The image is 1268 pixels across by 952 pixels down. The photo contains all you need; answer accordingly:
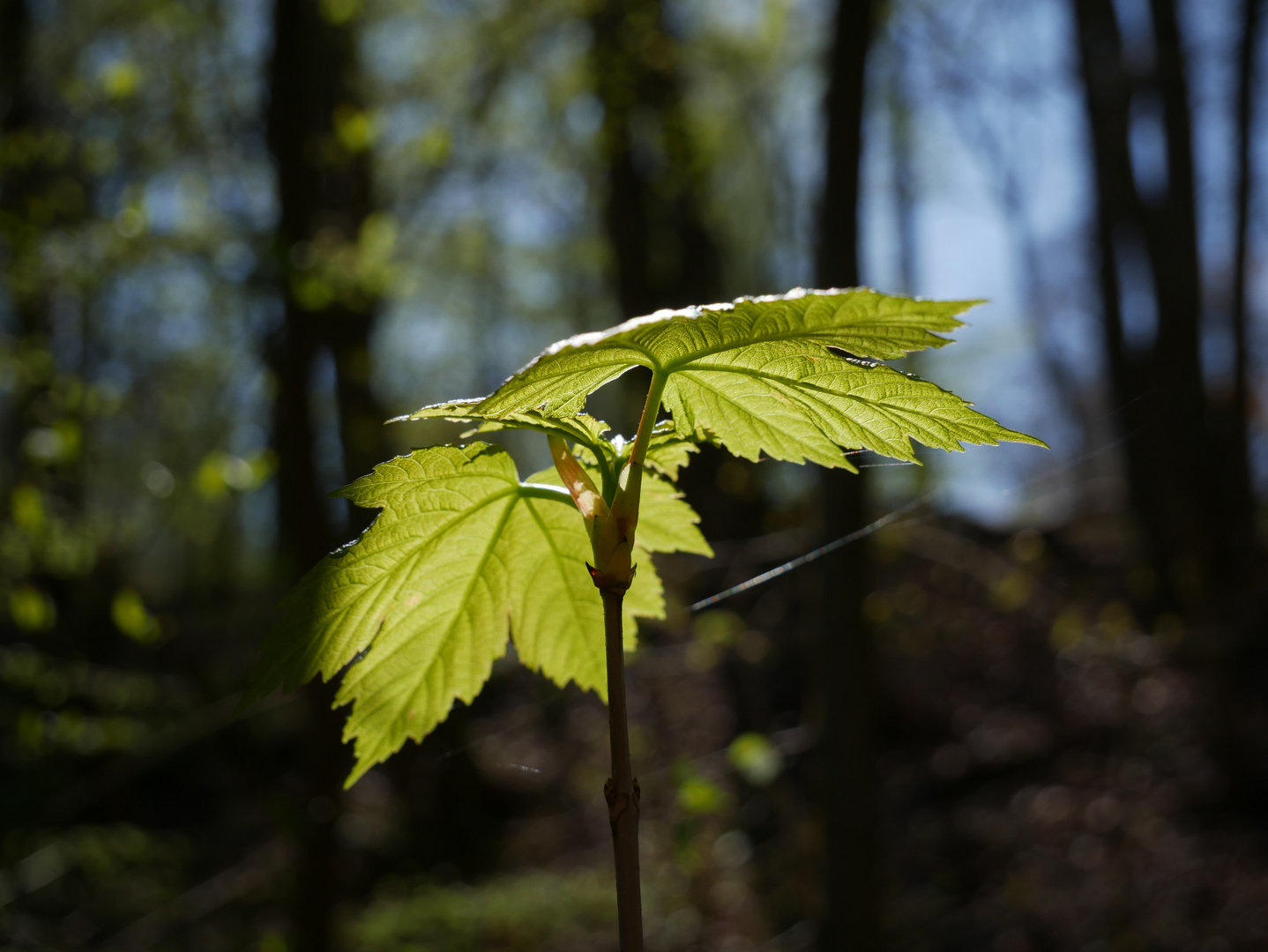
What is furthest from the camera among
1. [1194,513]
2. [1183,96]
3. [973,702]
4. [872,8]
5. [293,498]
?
[973,702]

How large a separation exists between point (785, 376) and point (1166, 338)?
17.8 ft

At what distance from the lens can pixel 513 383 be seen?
49cm

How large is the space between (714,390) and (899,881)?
5.44m

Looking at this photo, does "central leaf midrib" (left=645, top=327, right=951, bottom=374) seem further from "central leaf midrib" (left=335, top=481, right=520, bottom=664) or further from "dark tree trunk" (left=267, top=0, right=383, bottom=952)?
"dark tree trunk" (left=267, top=0, right=383, bottom=952)

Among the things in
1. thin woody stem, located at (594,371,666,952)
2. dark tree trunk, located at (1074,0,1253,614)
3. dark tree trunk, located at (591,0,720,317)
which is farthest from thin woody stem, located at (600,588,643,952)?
dark tree trunk, located at (1074,0,1253,614)

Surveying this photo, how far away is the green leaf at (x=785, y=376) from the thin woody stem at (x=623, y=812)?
18 centimetres

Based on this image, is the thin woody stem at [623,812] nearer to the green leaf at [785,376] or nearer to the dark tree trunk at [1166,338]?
the green leaf at [785,376]

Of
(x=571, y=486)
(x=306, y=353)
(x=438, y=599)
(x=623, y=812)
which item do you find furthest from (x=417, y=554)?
(x=306, y=353)

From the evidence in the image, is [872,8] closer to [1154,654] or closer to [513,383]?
[513,383]

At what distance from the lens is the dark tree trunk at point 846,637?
2.42 metres

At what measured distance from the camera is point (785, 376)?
2.04ft

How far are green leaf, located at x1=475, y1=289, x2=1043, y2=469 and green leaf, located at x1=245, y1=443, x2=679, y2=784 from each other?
0.40 feet

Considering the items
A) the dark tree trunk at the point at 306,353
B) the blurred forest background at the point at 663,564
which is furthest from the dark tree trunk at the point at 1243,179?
the dark tree trunk at the point at 306,353

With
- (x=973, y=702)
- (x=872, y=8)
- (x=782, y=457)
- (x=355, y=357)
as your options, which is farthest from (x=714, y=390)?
(x=973, y=702)
